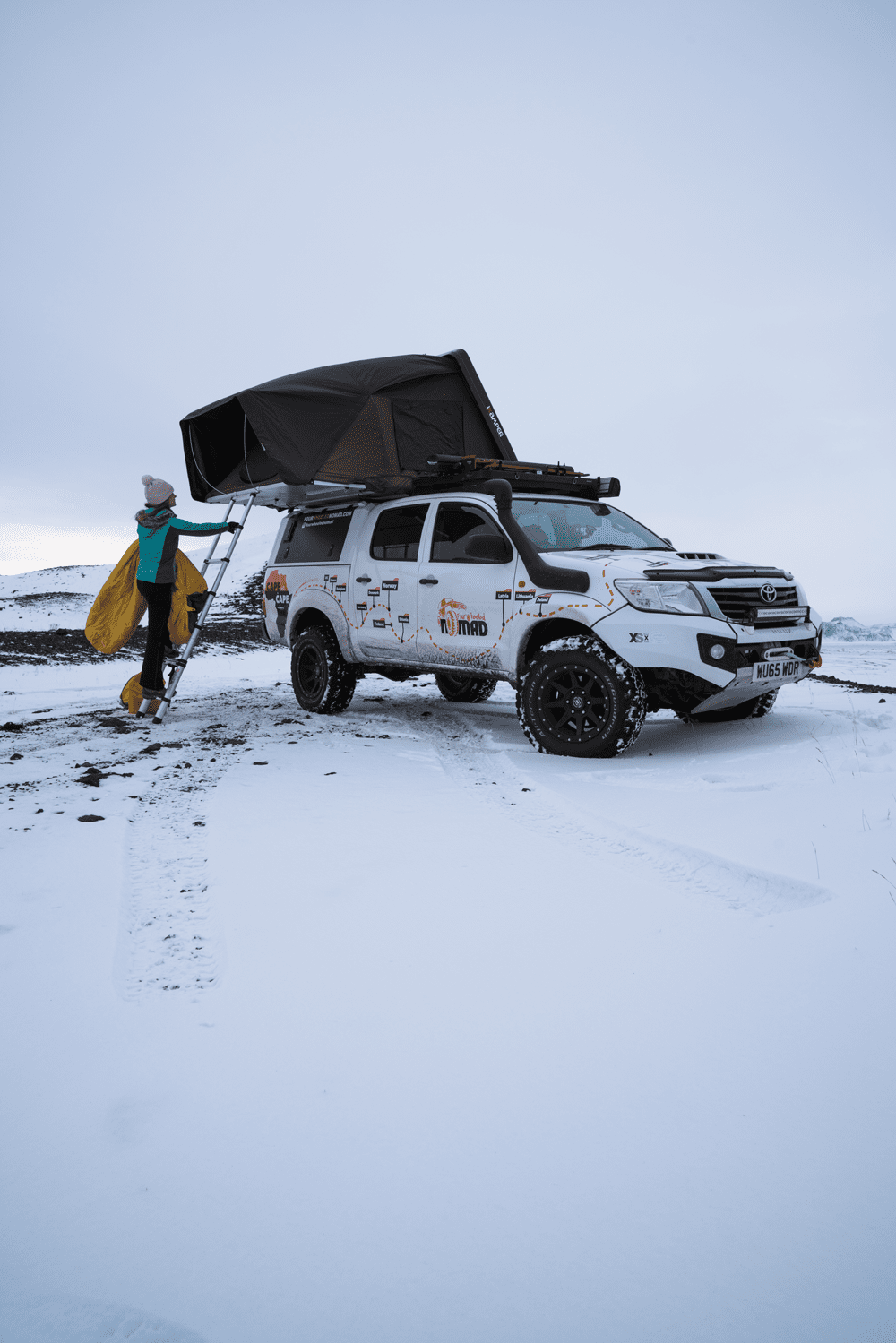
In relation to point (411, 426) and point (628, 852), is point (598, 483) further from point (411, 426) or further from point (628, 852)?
point (628, 852)

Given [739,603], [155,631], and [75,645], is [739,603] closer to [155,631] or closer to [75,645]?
[155,631]

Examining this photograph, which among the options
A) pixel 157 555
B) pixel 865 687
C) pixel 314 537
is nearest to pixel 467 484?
pixel 314 537

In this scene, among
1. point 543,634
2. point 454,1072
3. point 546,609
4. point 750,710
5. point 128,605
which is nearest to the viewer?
point 454,1072

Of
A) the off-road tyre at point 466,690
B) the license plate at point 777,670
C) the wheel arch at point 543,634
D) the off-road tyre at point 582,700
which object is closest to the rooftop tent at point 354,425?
the wheel arch at point 543,634

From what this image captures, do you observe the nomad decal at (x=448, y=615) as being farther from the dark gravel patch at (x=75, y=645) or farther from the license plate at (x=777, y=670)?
the dark gravel patch at (x=75, y=645)

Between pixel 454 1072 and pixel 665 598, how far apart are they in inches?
161

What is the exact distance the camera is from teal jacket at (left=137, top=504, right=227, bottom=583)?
812cm

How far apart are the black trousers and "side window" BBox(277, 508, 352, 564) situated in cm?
127

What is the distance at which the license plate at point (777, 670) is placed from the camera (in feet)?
18.6

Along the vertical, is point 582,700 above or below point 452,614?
below

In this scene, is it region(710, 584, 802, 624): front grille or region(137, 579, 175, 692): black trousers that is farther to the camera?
region(137, 579, 175, 692): black trousers

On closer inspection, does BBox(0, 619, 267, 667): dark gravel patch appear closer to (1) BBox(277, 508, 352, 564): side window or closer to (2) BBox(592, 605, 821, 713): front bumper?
(1) BBox(277, 508, 352, 564): side window

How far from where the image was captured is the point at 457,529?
6988 mm

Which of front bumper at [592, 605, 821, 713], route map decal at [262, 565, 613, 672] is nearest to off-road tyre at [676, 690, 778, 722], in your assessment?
front bumper at [592, 605, 821, 713]
